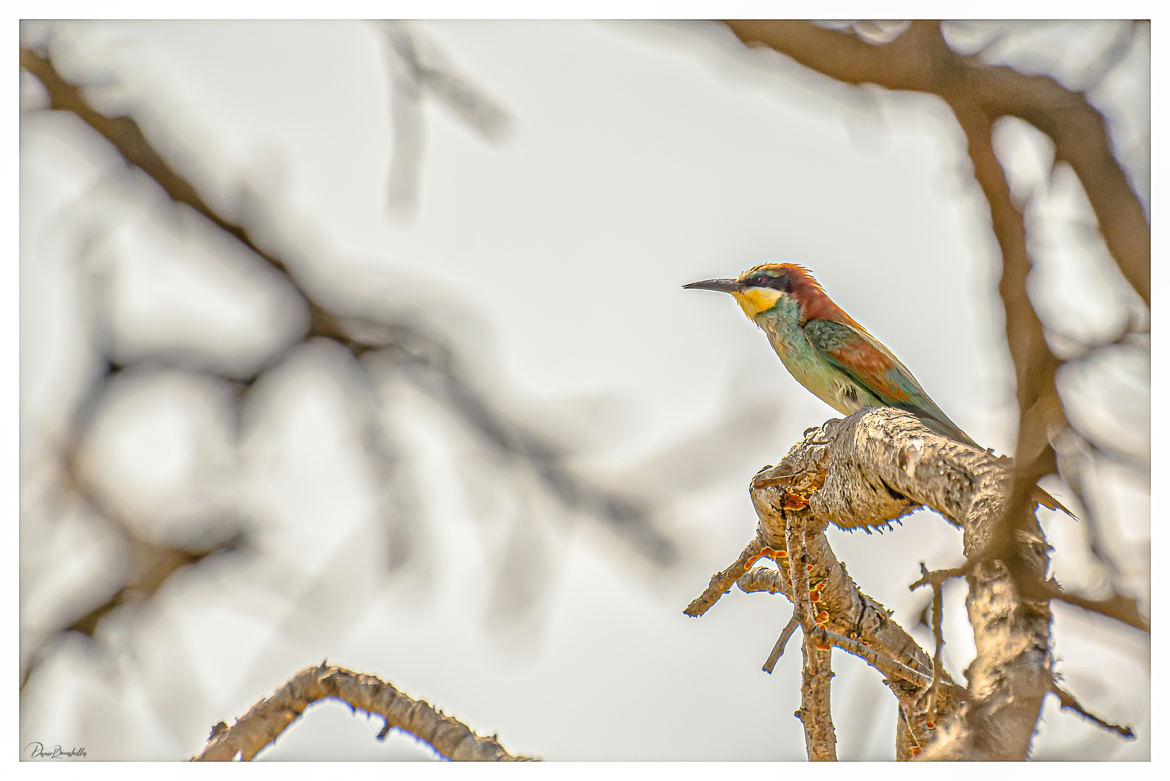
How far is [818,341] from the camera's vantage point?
254cm

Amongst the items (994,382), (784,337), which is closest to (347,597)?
(994,382)

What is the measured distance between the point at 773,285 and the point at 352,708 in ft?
4.99

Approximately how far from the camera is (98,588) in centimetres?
142

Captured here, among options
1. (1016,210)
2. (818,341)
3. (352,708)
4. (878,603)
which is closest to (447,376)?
(1016,210)

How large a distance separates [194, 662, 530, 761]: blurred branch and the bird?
1.16m

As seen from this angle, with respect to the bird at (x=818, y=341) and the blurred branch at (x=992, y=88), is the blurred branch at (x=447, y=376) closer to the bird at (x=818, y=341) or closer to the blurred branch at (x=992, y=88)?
the blurred branch at (x=992, y=88)

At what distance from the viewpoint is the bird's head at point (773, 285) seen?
103 inches

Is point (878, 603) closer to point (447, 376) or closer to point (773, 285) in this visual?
point (773, 285)

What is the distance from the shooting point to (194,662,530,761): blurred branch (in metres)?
1.46

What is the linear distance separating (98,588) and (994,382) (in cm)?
144

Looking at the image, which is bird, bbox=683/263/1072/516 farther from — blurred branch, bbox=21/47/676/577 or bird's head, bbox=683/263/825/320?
blurred branch, bbox=21/47/676/577

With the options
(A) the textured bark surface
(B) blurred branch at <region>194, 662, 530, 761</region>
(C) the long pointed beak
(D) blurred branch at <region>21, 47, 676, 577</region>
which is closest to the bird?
(C) the long pointed beak

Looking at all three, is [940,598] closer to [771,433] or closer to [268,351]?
[771,433]

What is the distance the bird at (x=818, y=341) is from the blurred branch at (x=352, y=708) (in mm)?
1163
